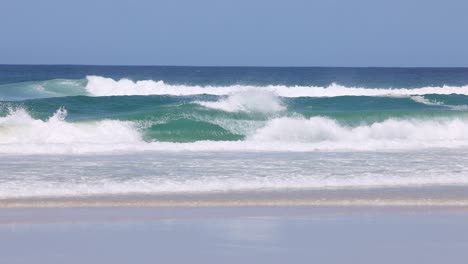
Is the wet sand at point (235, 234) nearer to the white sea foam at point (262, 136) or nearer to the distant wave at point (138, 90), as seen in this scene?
the white sea foam at point (262, 136)

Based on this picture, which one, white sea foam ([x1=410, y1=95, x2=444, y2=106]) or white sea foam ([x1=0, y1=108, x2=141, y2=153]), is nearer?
white sea foam ([x1=0, y1=108, x2=141, y2=153])

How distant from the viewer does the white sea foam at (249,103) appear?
20.3 meters

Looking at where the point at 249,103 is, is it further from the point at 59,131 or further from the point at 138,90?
the point at 138,90

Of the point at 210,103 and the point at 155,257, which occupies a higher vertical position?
the point at 210,103

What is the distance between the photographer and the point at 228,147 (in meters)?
14.1

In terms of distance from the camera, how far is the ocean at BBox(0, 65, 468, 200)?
9984mm

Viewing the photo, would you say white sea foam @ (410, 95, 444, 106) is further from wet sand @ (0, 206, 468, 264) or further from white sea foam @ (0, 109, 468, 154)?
wet sand @ (0, 206, 468, 264)

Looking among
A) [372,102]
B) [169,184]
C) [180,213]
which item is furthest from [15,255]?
[372,102]

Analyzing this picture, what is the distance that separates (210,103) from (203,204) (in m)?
11.9

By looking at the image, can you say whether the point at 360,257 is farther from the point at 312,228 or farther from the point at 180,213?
the point at 180,213

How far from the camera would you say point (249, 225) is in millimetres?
7535

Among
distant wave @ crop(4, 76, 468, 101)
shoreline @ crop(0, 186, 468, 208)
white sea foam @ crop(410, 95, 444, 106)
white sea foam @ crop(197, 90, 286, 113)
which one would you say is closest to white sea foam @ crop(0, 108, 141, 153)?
white sea foam @ crop(197, 90, 286, 113)

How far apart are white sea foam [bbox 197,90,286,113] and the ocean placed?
0.03m

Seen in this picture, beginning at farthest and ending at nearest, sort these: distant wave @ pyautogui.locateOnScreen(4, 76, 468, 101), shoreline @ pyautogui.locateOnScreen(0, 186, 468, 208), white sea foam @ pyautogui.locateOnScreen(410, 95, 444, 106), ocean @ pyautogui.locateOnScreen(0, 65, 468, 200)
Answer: distant wave @ pyautogui.locateOnScreen(4, 76, 468, 101) < white sea foam @ pyautogui.locateOnScreen(410, 95, 444, 106) < ocean @ pyautogui.locateOnScreen(0, 65, 468, 200) < shoreline @ pyautogui.locateOnScreen(0, 186, 468, 208)
